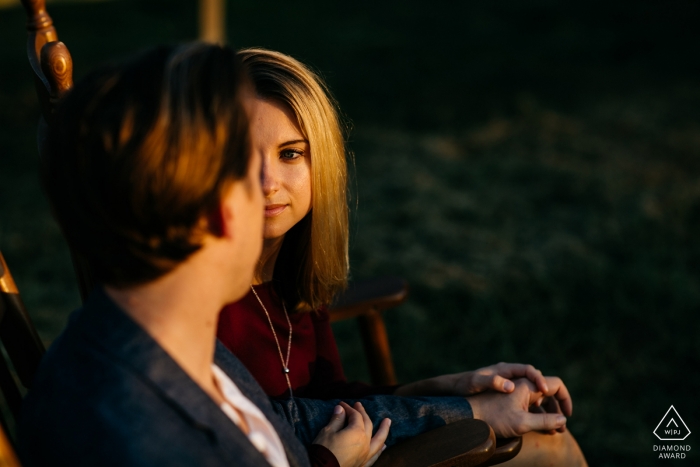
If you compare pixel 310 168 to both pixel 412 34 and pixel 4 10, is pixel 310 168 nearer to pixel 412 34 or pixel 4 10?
pixel 412 34

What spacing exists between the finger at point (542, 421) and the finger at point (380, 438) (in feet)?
1.15

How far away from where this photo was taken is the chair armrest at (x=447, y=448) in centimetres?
141

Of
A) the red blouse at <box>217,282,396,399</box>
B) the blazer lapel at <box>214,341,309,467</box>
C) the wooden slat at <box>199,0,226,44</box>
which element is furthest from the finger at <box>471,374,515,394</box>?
the wooden slat at <box>199,0,226,44</box>

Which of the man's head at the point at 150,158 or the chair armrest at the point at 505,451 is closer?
the man's head at the point at 150,158

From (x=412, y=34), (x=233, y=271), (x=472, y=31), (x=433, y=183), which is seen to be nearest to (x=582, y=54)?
(x=472, y=31)

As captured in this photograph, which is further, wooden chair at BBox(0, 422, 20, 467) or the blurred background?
the blurred background

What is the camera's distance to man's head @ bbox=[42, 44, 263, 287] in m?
0.95

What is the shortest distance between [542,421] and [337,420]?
52 cm

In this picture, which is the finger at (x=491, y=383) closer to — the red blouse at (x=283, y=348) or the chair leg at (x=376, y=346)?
the red blouse at (x=283, y=348)

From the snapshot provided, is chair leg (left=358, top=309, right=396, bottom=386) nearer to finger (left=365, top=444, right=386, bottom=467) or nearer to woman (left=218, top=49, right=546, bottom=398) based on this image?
woman (left=218, top=49, right=546, bottom=398)
